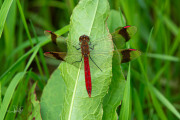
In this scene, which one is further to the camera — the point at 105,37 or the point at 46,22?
the point at 46,22

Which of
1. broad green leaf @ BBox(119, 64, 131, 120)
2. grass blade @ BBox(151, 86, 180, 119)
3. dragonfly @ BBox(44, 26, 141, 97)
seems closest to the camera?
broad green leaf @ BBox(119, 64, 131, 120)

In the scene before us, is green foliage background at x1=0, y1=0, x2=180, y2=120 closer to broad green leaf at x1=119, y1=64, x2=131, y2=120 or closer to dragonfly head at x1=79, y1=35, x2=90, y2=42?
broad green leaf at x1=119, y1=64, x2=131, y2=120

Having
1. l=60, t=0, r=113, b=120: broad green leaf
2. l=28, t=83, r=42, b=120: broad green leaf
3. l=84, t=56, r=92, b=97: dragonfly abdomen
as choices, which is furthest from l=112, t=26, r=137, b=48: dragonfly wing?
l=28, t=83, r=42, b=120: broad green leaf

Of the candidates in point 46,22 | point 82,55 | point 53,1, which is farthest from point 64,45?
point 53,1

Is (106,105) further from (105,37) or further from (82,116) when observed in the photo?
(105,37)

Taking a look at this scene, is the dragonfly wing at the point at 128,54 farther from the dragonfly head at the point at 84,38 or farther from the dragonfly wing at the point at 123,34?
the dragonfly head at the point at 84,38

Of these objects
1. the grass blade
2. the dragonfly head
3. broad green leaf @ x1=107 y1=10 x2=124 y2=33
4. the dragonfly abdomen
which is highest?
broad green leaf @ x1=107 y1=10 x2=124 y2=33

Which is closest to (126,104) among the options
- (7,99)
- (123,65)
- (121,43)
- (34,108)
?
(121,43)
